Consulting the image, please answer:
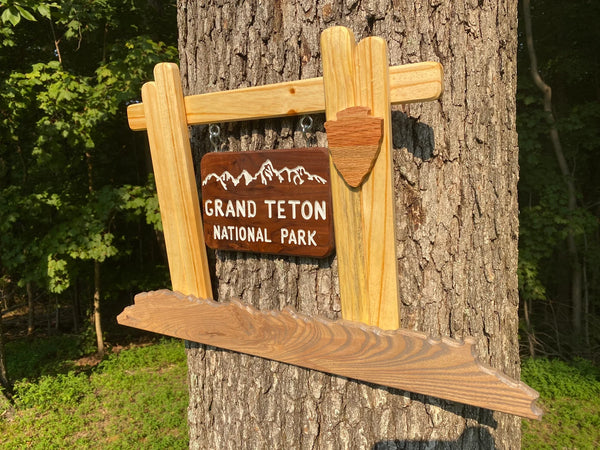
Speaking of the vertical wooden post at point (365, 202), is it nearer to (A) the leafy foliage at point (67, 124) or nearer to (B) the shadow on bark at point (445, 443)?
(B) the shadow on bark at point (445, 443)

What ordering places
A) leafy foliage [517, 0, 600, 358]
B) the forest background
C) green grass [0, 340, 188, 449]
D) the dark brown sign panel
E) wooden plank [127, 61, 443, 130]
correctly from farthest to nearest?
1. leafy foliage [517, 0, 600, 358]
2. the forest background
3. green grass [0, 340, 188, 449]
4. the dark brown sign panel
5. wooden plank [127, 61, 443, 130]

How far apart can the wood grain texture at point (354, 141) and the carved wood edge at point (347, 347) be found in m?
0.41

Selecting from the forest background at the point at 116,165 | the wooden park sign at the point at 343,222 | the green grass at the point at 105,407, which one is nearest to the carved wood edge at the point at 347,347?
the wooden park sign at the point at 343,222

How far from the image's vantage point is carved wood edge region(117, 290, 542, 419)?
1.08 metres

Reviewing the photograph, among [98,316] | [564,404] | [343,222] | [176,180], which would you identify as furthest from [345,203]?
[98,316]

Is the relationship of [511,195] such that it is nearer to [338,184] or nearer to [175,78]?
[338,184]

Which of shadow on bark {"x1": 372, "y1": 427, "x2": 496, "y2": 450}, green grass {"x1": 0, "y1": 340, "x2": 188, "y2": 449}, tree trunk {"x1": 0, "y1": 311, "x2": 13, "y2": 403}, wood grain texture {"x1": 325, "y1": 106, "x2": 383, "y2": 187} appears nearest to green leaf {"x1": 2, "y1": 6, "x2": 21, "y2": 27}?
wood grain texture {"x1": 325, "y1": 106, "x2": 383, "y2": 187}

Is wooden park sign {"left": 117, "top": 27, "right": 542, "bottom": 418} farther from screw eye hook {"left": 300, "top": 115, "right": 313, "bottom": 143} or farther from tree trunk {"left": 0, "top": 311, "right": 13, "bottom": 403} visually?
tree trunk {"left": 0, "top": 311, "right": 13, "bottom": 403}

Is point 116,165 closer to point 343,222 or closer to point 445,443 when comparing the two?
point 343,222

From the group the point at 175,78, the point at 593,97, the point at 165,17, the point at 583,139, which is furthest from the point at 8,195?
the point at 593,97

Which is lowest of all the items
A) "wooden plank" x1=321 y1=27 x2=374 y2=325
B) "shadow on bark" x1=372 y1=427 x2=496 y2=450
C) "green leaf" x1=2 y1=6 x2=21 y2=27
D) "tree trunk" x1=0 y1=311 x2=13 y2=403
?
"tree trunk" x1=0 y1=311 x2=13 y2=403

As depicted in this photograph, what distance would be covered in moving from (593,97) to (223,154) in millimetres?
8937

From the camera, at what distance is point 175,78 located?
1.46m

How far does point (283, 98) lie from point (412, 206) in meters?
0.47
